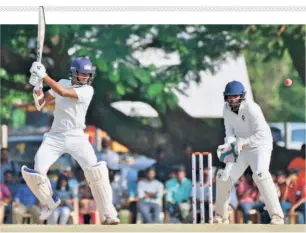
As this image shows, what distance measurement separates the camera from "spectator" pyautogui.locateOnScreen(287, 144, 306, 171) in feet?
56.5

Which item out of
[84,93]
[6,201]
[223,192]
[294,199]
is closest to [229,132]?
[223,192]

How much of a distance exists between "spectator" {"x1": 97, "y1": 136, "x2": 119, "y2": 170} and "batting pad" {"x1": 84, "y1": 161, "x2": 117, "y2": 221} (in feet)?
16.4

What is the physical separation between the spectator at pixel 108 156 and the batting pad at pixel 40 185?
5.13 m

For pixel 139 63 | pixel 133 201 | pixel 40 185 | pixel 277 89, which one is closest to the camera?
pixel 40 185

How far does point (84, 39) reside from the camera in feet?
57.3

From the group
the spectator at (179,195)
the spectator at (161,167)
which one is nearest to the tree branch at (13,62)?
the spectator at (161,167)

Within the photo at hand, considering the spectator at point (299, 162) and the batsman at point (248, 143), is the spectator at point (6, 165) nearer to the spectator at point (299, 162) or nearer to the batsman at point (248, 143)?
the spectator at point (299, 162)

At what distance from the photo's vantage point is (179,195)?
16.4 m

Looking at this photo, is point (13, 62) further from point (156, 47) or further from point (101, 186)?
point (101, 186)

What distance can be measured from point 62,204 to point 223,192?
430 cm
